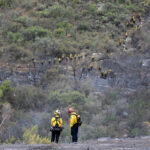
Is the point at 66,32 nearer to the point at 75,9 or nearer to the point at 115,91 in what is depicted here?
the point at 75,9

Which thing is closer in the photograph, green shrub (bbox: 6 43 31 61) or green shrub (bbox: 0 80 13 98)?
green shrub (bbox: 0 80 13 98)

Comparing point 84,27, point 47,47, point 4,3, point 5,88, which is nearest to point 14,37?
point 47,47

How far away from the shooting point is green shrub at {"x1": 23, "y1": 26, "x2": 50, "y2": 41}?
2088 centimetres

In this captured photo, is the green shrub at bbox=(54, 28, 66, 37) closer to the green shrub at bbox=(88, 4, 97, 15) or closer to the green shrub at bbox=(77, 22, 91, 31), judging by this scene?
the green shrub at bbox=(77, 22, 91, 31)

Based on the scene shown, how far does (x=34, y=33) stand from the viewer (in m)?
20.8

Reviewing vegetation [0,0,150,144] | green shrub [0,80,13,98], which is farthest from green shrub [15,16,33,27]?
green shrub [0,80,13,98]

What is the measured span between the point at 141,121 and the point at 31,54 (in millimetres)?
10063

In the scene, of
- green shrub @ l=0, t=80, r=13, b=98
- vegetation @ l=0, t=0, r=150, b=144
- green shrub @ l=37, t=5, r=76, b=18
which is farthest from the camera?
green shrub @ l=37, t=5, r=76, b=18

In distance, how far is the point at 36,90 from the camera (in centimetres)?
1416

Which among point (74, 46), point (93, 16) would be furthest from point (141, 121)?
point (93, 16)

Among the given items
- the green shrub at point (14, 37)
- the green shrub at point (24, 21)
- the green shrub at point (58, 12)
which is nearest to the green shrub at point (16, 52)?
the green shrub at point (14, 37)

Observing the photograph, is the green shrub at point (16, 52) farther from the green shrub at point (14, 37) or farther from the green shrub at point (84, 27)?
the green shrub at point (84, 27)

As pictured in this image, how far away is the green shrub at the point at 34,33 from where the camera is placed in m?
20.9

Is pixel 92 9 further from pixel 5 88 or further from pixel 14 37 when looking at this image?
Answer: pixel 5 88
